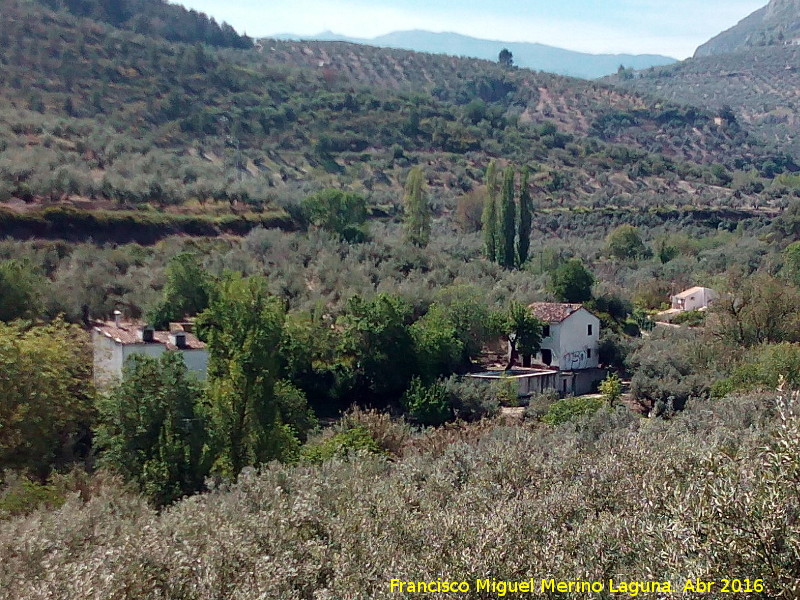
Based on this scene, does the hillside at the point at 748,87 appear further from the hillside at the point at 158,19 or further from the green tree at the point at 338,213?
the green tree at the point at 338,213

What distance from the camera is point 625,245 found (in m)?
52.0

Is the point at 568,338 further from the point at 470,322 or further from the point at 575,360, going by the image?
the point at 470,322

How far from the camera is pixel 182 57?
72.4 metres

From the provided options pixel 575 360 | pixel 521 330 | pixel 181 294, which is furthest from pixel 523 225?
pixel 181 294

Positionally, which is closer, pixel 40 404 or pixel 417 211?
pixel 40 404

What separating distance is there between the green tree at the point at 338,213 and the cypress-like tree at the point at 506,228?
702 centimetres

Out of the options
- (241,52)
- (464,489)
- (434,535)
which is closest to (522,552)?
(434,535)

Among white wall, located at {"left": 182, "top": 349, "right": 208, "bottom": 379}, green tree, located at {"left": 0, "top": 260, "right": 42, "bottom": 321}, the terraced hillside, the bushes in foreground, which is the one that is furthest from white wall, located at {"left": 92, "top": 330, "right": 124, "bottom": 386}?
the terraced hillside

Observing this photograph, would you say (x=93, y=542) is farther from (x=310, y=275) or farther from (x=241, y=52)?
(x=241, y=52)

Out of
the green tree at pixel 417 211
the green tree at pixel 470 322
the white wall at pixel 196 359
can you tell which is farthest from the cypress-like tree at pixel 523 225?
the white wall at pixel 196 359

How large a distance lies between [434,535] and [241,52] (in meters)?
91.8

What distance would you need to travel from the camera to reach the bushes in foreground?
21.7ft

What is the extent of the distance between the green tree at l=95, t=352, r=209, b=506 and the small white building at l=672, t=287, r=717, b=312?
28.3 metres

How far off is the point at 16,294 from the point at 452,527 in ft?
61.6
